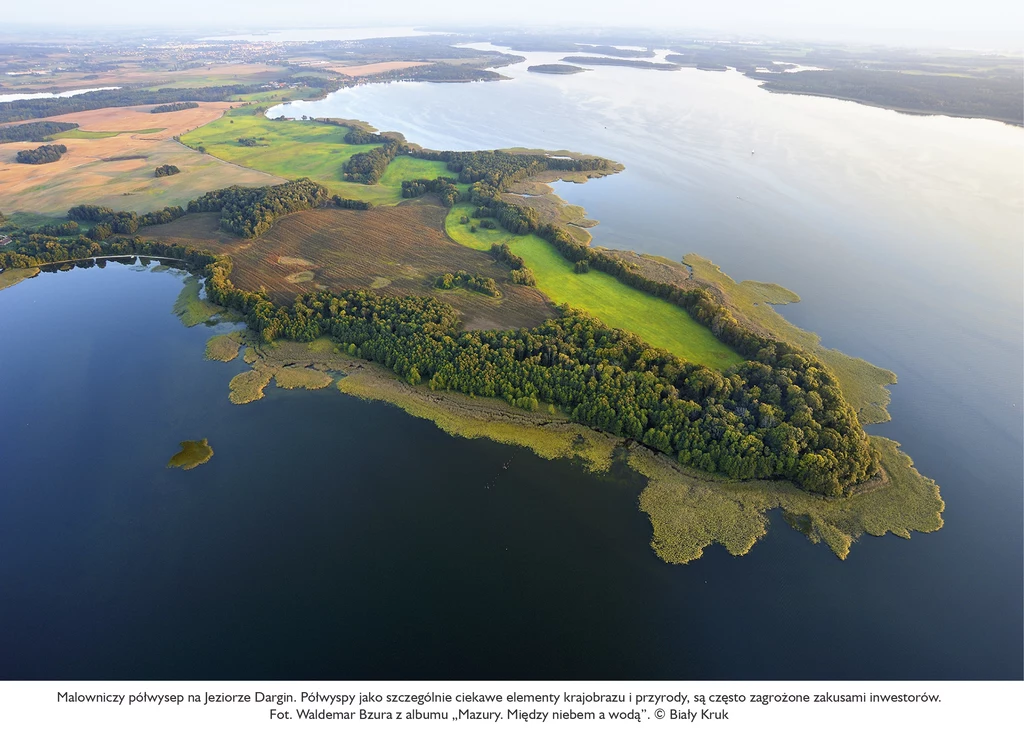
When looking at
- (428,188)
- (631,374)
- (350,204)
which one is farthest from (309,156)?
(631,374)

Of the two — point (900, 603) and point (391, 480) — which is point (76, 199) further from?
point (900, 603)

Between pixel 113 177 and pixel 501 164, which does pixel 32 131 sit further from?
pixel 501 164

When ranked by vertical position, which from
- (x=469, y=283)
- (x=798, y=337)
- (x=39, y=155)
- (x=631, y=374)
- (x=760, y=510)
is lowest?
(x=39, y=155)

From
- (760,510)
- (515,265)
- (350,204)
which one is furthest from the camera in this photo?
(350,204)

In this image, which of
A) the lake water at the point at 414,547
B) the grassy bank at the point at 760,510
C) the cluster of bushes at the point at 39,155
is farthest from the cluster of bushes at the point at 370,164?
the grassy bank at the point at 760,510

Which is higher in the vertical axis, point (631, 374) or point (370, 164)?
point (631, 374)

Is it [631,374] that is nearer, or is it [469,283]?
[631,374]

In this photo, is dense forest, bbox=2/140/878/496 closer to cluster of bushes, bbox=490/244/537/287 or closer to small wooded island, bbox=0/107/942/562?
small wooded island, bbox=0/107/942/562

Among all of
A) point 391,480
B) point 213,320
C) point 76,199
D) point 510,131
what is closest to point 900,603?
point 391,480
